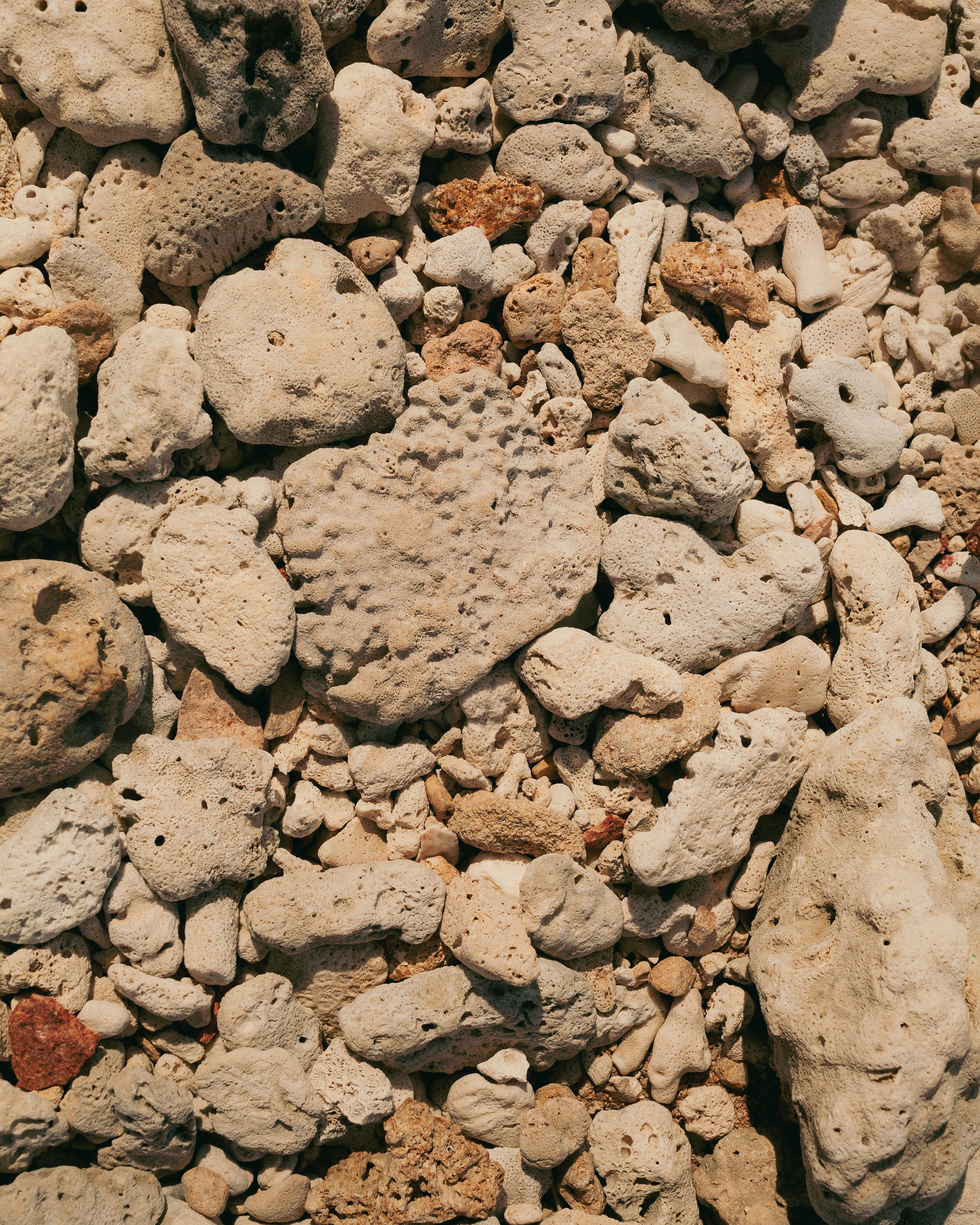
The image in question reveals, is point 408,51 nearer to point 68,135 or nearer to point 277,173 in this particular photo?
point 277,173

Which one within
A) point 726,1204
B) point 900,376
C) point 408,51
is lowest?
point 726,1204

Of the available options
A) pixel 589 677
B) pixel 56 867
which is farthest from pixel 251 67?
pixel 56 867

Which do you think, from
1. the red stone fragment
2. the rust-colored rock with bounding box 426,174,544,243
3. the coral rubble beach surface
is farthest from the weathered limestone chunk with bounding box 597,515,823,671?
the rust-colored rock with bounding box 426,174,544,243

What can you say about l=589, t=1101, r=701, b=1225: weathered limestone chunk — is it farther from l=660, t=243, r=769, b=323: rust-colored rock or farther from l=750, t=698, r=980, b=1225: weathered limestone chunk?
l=660, t=243, r=769, b=323: rust-colored rock

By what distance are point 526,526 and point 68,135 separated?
6.12 ft

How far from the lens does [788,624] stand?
363cm

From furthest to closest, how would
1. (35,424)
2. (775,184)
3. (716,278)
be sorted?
1. (775,184)
2. (716,278)
3. (35,424)

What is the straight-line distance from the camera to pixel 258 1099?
123 inches

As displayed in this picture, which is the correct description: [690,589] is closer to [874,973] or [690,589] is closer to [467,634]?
[467,634]

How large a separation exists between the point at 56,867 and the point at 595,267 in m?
2.60

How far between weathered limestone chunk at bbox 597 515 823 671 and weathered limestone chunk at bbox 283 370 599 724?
0.59 ft

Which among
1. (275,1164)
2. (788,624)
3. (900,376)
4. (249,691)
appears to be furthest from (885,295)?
(275,1164)

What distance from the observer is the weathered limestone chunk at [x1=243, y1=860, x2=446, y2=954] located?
10.3ft

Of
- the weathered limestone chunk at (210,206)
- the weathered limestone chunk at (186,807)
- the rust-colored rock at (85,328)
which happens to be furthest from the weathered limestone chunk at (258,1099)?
the weathered limestone chunk at (210,206)
